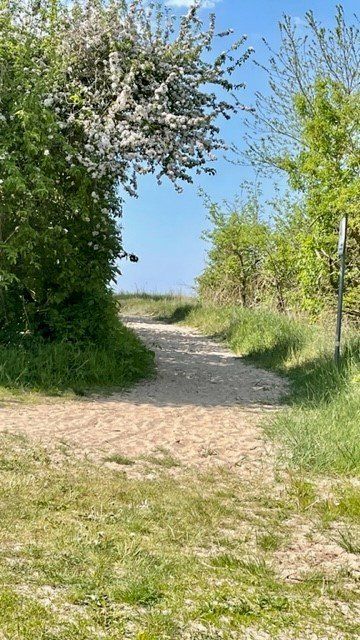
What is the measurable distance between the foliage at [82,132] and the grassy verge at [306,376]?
3747 mm

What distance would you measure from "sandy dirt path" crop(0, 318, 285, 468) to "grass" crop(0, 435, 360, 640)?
0.96m

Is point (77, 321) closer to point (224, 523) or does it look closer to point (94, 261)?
point (94, 261)

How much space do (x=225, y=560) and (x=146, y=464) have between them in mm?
2315

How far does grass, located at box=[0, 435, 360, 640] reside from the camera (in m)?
3.51

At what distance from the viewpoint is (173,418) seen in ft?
28.5

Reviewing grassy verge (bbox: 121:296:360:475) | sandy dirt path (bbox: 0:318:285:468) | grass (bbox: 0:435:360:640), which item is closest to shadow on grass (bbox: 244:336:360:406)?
grassy verge (bbox: 121:296:360:475)

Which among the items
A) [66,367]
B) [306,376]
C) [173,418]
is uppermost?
[66,367]

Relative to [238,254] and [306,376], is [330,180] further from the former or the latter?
[238,254]

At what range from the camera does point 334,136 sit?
516 inches

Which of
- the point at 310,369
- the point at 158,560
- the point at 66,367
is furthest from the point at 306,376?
the point at 158,560

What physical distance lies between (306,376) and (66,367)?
399 cm

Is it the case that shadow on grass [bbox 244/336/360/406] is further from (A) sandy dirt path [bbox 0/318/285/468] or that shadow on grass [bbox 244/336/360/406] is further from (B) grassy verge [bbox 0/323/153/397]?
(B) grassy verge [bbox 0/323/153/397]

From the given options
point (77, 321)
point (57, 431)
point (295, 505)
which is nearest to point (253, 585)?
point (295, 505)

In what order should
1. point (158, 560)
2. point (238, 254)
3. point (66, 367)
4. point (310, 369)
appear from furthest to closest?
1. point (238, 254)
2. point (310, 369)
3. point (66, 367)
4. point (158, 560)
